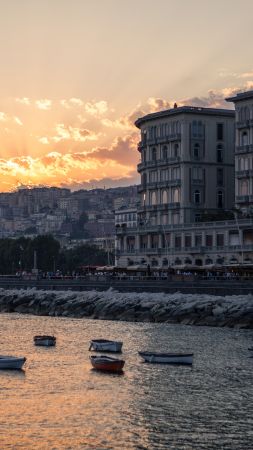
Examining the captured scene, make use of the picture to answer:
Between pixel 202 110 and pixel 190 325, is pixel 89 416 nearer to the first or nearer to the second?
pixel 190 325

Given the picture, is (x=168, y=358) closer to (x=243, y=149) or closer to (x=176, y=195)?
(x=243, y=149)

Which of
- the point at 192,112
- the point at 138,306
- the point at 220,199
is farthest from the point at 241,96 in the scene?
the point at 138,306

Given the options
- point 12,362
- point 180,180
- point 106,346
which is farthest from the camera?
point 180,180

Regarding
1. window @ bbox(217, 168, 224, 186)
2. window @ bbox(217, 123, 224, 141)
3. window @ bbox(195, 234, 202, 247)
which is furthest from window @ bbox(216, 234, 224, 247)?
window @ bbox(217, 123, 224, 141)

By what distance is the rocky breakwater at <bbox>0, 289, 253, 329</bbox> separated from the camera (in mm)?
92062

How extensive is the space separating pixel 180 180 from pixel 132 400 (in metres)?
101

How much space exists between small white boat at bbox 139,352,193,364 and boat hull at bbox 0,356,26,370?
27.8 feet

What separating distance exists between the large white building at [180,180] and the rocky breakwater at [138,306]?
22730mm

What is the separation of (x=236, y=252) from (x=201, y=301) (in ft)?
120

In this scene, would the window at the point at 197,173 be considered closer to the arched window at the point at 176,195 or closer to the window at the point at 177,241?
the arched window at the point at 176,195

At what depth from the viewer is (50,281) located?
454ft

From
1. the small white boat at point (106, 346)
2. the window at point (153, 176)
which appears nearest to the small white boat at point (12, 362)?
the small white boat at point (106, 346)

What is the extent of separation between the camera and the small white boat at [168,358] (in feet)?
212

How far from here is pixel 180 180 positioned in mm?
151625
